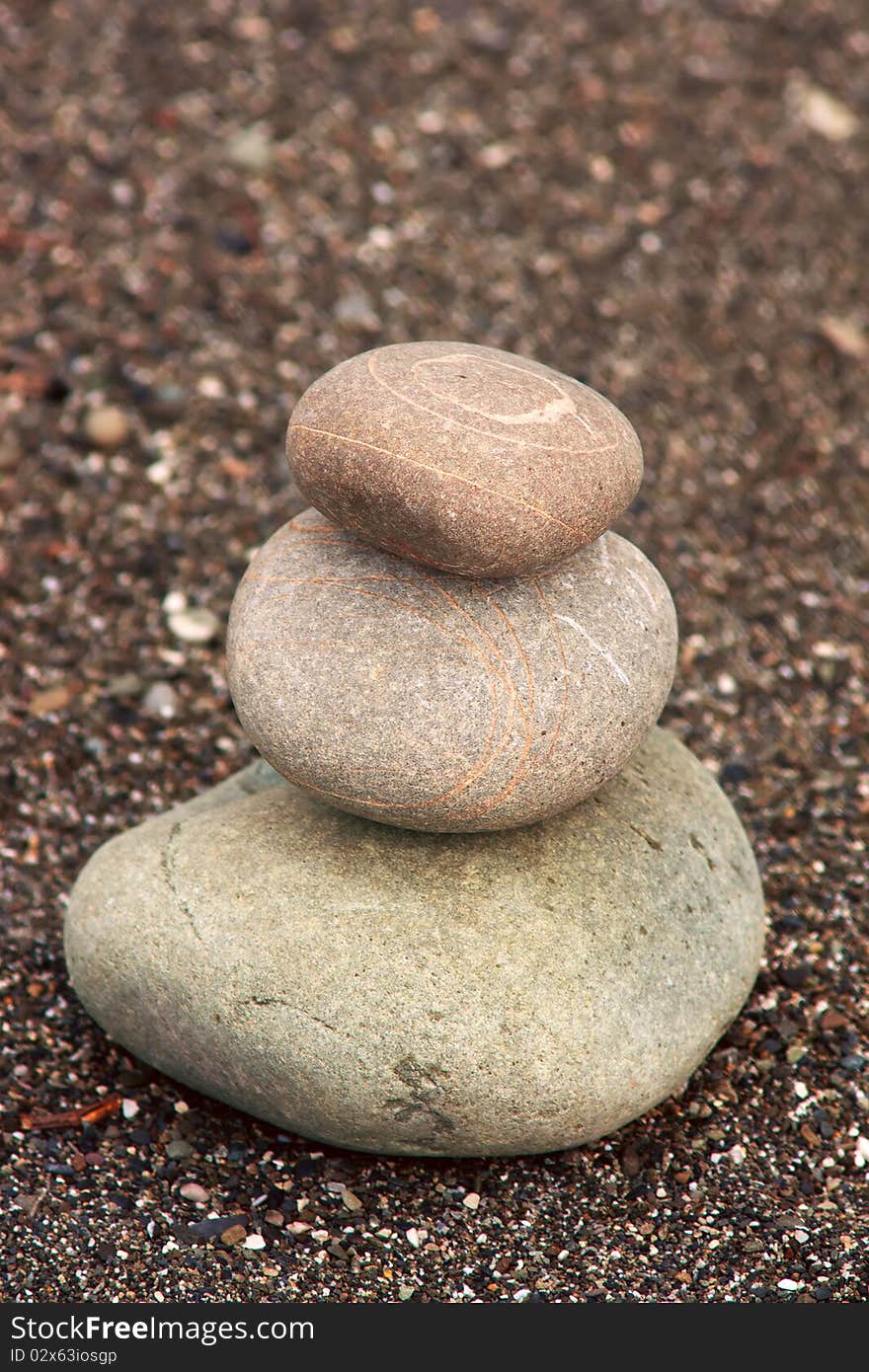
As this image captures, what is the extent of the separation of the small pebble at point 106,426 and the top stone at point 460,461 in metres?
2.78

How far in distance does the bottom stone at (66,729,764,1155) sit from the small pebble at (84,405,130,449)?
259 centimetres

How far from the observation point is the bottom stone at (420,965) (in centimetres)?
357

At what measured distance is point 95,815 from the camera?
4.84 meters

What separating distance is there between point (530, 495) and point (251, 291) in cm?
389

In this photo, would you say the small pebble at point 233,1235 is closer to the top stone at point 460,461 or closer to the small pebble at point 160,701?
the top stone at point 460,461

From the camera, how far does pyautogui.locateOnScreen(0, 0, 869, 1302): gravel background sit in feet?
11.9

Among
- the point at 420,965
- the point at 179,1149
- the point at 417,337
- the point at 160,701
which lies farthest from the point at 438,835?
the point at 417,337

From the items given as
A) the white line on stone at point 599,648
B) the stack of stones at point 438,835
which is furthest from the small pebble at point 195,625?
the white line on stone at point 599,648

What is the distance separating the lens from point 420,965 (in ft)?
11.8

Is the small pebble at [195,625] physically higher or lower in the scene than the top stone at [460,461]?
lower

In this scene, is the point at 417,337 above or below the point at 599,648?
below

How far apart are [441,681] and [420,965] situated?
2.30 feet

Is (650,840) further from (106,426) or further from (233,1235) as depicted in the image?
(106,426)

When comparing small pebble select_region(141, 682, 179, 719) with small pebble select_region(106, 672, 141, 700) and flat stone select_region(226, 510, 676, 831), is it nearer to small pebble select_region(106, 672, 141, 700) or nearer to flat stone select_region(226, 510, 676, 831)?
small pebble select_region(106, 672, 141, 700)
